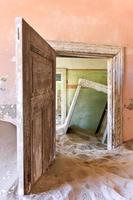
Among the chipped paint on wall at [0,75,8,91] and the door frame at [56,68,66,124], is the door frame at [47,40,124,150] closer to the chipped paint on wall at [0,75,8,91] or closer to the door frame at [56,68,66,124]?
the chipped paint on wall at [0,75,8,91]

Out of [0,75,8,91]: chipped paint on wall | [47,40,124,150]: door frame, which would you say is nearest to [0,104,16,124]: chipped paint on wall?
[0,75,8,91]: chipped paint on wall

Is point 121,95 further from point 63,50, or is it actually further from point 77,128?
point 77,128

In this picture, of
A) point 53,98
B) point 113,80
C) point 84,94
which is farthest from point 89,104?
point 53,98

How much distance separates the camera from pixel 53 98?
8.89 ft

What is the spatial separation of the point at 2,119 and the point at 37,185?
1.05 m

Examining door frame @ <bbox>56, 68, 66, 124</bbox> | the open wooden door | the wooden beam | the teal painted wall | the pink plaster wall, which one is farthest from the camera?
door frame @ <bbox>56, 68, 66, 124</bbox>

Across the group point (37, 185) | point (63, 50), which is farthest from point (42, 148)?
point (63, 50)

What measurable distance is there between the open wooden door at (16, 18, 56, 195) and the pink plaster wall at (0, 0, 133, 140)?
0.54m

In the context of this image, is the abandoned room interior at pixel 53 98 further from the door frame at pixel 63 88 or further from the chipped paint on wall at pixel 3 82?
the door frame at pixel 63 88

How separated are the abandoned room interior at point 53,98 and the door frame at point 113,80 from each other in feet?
0.05

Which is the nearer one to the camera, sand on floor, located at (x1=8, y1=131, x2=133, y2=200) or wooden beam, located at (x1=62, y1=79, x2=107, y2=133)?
sand on floor, located at (x1=8, y1=131, x2=133, y2=200)

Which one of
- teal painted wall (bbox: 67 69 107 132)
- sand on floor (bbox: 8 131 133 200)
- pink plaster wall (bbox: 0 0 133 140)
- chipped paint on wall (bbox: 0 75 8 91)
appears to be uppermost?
pink plaster wall (bbox: 0 0 133 140)

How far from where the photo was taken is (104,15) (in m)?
3.15

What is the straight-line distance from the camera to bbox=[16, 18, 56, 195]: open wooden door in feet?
5.57
